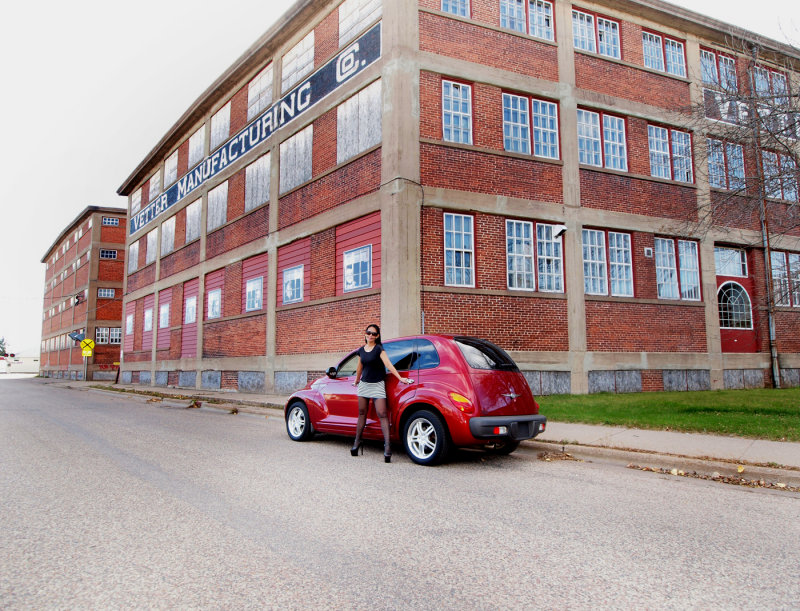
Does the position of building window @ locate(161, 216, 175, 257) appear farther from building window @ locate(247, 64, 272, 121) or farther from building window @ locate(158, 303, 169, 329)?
building window @ locate(247, 64, 272, 121)

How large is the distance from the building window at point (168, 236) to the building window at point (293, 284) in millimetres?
12441

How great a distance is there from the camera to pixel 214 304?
23.4 metres

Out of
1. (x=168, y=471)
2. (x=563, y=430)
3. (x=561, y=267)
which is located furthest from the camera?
(x=561, y=267)

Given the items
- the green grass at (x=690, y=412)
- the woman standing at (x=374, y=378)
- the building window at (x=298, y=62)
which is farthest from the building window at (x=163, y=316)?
the woman standing at (x=374, y=378)

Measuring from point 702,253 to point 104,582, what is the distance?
1939cm

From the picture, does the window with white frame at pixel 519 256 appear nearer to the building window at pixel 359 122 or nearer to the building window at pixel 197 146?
the building window at pixel 359 122

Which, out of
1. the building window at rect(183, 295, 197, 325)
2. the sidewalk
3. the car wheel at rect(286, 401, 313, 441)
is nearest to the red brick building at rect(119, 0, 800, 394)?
the building window at rect(183, 295, 197, 325)

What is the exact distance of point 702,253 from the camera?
59.9 ft

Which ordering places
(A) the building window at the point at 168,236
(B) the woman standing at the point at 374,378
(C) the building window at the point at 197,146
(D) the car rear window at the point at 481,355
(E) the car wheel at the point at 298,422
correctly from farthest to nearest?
(A) the building window at the point at 168,236, (C) the building window at the point at 197,146, (E) the car wheel at the point at 298,422, (B) the woman standing at the point at 374,378, (D) the car rear window at the point at 481,355

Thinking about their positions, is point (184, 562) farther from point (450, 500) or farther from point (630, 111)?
point (630, 111)

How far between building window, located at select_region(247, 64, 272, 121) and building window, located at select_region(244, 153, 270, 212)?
2195 mm

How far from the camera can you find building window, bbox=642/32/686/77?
18.5 metres

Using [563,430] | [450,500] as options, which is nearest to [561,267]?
[563,430]

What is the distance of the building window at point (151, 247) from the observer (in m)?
30.6
